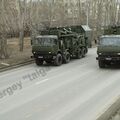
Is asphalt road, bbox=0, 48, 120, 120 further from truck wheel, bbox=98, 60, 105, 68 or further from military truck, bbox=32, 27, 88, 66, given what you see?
military truck, bbox=32, 27, 88, 66

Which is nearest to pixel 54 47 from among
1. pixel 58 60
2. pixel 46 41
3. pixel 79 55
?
pixel 46 41

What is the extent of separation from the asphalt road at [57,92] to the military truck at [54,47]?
135cm

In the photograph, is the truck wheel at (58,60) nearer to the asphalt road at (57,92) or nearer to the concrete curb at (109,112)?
the asphalt road at (57,92)

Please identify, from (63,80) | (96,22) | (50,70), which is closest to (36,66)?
(50,70)

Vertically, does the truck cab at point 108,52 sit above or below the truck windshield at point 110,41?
below

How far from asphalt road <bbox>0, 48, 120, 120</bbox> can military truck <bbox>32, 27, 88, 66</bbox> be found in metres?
1.35

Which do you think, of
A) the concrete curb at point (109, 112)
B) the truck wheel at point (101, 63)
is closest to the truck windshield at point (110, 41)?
the truck wheel at point (101, 63)

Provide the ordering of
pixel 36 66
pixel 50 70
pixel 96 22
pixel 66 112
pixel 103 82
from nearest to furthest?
pixel 66 112 → pixel 103 82 → pixel 50 70 → pixel 36 66 → pixel 96 22

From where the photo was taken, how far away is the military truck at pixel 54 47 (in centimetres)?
2506

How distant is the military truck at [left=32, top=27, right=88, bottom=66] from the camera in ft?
82.2

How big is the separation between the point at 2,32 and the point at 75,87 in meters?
13.0

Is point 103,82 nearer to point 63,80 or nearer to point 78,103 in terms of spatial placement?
point 63,80

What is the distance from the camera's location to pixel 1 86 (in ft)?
57.4

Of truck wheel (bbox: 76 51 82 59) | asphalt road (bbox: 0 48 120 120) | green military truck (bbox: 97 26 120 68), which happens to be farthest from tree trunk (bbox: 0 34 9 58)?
green military truck (bbox: 97 26 120 68)
